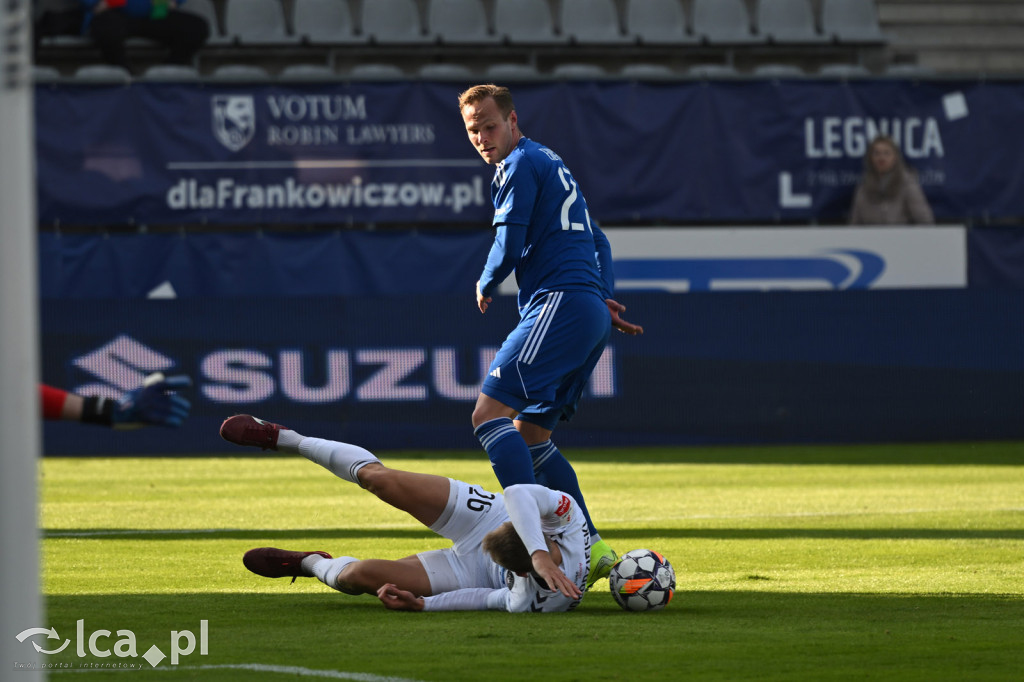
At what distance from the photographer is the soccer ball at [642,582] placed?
5.97 meters

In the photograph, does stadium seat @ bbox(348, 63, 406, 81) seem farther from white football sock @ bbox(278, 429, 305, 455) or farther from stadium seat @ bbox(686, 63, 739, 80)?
white football sock @ bbox(278, 429, 305, 455)

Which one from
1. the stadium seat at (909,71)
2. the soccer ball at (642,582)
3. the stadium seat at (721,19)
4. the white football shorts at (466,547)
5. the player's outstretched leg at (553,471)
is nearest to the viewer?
the soccer ball at (642,582)

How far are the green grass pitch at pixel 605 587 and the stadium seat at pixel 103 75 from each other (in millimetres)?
6807

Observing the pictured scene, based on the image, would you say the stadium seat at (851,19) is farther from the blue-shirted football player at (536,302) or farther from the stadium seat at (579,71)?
the blue-shirted football player at (536,302)

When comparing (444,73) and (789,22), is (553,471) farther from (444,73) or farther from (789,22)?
(789,22)

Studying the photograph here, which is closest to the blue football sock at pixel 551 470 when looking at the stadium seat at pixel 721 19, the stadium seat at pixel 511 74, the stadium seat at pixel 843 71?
the stadium seat at pixel 511 74

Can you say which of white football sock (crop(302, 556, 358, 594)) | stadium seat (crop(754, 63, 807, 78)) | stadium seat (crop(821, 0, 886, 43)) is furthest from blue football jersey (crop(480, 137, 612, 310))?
stadium seat (crop(821, 0, 886, 43))

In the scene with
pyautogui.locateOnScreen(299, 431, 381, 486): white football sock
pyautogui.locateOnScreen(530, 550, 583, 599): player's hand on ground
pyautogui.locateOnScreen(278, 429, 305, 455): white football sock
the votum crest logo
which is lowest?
pyautogui.locateOnScreen(530, 550, 583, 599): player's hand on ground

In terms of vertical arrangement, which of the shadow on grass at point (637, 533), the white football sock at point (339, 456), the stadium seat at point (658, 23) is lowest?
the shadow on grass at point (637, 533)

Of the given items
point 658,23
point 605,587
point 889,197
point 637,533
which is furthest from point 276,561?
point 658,23

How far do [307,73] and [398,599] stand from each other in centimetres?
1416

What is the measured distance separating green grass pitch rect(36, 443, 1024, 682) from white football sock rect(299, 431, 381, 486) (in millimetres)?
587

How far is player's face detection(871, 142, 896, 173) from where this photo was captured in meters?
18.7

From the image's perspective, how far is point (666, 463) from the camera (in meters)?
14.5
